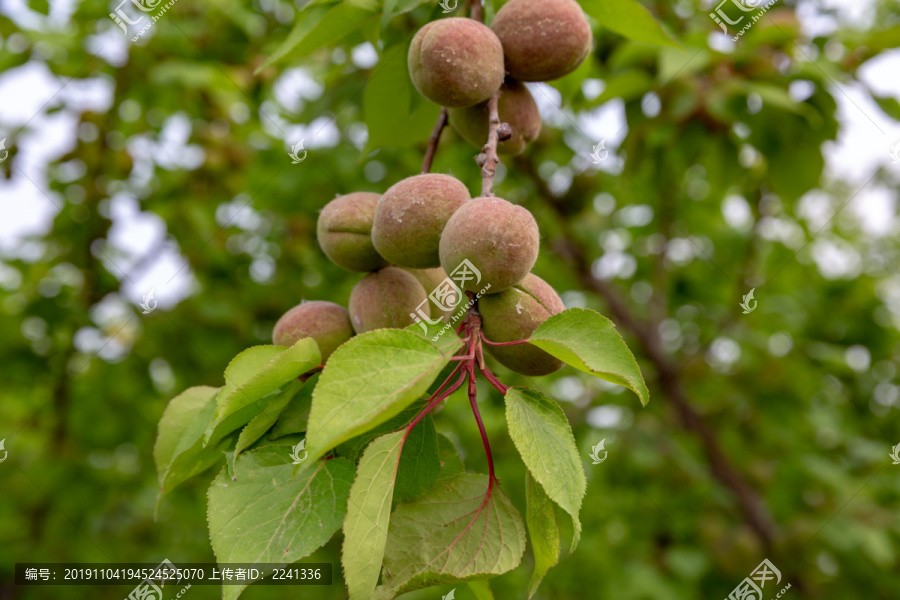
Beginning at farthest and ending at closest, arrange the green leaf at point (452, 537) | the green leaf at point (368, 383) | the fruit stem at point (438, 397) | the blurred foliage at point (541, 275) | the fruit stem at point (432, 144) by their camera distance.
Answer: the blurred foliage at point (541, 275) < the fruit stem at point (432, 144) < the fruit stem at point (438, 397) < the green leaf at point (452, 537) < the green leaf at point (368, 383)

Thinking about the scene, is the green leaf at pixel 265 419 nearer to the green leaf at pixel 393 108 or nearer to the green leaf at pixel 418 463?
the green leaf at pixel 418 463

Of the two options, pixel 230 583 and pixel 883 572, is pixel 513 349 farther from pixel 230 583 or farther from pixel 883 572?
pixel 883 572

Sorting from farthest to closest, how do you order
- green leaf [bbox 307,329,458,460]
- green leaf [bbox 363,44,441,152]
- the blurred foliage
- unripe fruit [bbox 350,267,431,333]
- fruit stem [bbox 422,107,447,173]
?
the blurred foliage, green leaf [bbox 363,44,441,152], fruit stem [bbox 422,107,447,173], unripe fruit [bbox 350,267,431,333], green leaf [bbox 307,329,458,460]

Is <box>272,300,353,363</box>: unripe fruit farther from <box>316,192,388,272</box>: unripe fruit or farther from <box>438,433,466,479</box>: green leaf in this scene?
<box>438,433,466,479</box>: green leaf

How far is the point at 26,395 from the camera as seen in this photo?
437 centimetres

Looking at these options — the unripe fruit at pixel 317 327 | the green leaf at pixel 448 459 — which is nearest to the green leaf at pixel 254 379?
the unripe fruit at pixel 317 327

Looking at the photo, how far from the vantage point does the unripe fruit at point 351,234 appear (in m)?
1.23

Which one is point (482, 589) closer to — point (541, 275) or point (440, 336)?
point (440, 336)

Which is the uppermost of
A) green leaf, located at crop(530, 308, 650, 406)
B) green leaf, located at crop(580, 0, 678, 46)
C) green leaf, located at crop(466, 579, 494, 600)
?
green leaf, located at crop(580, 0, 678, 46)

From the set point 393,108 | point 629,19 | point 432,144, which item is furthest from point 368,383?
point 629,19

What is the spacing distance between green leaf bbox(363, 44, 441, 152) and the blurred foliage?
1.04 meters

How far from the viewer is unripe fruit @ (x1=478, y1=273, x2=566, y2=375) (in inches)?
39.7

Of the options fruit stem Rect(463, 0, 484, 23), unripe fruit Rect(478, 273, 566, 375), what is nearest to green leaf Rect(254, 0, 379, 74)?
fruit stem Rect(463, 0, 484, 23)

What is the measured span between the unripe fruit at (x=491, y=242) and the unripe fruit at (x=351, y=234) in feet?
0.85
